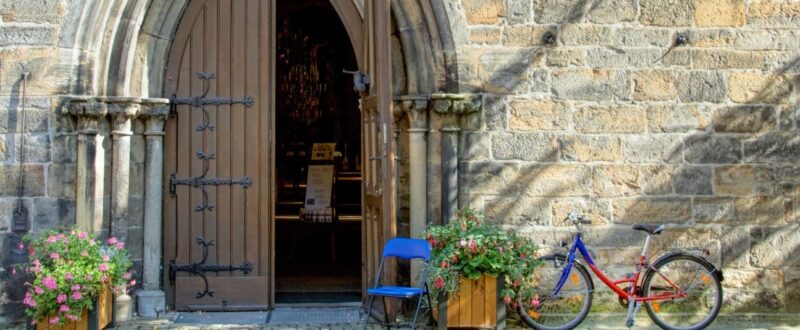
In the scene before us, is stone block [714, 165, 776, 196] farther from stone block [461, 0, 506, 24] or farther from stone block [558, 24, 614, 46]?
stone block [461, 0, 506, 24]

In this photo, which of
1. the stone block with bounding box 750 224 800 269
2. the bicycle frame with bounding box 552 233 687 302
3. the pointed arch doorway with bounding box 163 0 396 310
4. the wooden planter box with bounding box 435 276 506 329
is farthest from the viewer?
the pointed arch doorway with bounding box 163 0 396 310

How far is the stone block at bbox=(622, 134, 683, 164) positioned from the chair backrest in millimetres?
1812

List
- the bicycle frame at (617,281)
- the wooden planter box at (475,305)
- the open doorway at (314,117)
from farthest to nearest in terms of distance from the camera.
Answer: the open doorway at (314,117) → the bicycle frame at (617,281) → the wooden planter box at (475,305)

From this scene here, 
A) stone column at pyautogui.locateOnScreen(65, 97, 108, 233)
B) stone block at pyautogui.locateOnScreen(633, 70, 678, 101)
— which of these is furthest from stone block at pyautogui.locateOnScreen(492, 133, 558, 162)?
stone column at pyautogui.locateOnScreen(65, 97, 108, 233)

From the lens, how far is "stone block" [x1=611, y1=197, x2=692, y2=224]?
6.75 m

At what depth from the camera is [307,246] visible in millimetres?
10992

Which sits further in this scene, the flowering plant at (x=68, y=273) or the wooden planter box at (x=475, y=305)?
the wooden planter box at (x=475, y=305)

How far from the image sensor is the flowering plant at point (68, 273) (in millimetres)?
5848

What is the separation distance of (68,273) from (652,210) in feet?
14.2

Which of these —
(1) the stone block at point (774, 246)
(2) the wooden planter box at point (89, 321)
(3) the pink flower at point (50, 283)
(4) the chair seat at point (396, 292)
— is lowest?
(2) the wooden planter box at point (89, 321)

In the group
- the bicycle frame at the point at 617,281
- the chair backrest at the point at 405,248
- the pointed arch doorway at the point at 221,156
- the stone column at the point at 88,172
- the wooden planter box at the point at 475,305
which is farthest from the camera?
the pointed arch doorway at the point at 221,156

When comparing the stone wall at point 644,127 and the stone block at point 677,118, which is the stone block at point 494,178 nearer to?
the stone wall at point 644,127

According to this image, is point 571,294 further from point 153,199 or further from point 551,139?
point 153,199

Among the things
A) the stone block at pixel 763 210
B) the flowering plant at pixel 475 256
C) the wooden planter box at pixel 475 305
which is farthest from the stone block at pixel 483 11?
the stone block at pixel 763 210
